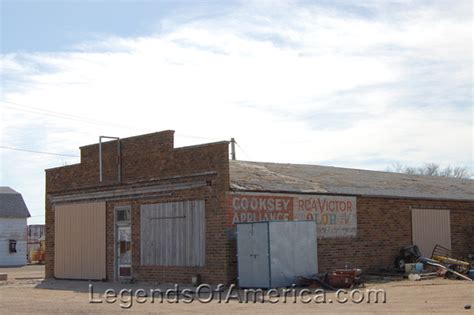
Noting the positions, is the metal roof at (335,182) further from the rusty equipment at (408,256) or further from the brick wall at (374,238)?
the rusty equipment at (408,256)

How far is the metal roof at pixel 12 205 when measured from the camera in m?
60.6

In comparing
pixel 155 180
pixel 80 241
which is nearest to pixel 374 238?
pixel 155 180

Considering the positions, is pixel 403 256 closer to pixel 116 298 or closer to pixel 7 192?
pixel 116 298

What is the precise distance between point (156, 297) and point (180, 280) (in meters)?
3.90

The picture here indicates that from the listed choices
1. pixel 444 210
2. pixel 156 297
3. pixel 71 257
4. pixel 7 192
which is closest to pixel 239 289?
pixel 156 297

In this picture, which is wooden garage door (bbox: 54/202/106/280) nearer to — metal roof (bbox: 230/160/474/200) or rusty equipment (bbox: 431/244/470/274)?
metal roof (bbox: 230/160/474/200)

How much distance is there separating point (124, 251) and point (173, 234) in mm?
3103

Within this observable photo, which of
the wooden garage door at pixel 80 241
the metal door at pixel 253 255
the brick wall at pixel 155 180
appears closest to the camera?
the metal door at pixel 253 255

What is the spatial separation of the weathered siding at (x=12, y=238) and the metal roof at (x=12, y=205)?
43 cm

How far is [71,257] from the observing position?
30.2 m

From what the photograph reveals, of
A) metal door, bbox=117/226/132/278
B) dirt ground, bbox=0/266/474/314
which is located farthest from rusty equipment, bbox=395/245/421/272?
metal door, bbox=117/226/132/278

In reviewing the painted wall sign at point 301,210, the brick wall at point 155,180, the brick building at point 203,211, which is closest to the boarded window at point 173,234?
the brick building at point 203,211

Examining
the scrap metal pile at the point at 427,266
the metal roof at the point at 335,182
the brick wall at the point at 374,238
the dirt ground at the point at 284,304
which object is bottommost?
the dirt ground at the point at 284,304

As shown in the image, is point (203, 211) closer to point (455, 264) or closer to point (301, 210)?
point (301, 210)
